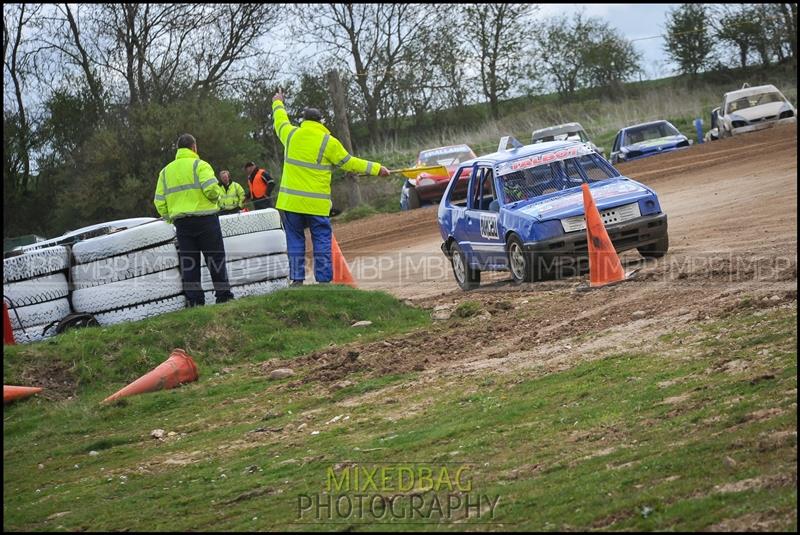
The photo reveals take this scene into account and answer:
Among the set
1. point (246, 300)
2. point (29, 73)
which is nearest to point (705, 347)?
point (246, 300)

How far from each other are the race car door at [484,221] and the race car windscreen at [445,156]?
14451 mm

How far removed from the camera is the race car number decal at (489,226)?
527 inches

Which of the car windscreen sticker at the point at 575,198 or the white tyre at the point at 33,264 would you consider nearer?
the white tyre at the point at 33,264

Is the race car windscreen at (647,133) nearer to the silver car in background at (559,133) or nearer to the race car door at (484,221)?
the silver car in background at (559,133)

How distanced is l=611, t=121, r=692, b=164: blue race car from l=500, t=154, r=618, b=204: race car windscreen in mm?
16714

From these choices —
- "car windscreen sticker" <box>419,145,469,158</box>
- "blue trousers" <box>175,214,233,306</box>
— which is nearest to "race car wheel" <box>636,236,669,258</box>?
"blue trousers" <box>175,214,233,306</box>

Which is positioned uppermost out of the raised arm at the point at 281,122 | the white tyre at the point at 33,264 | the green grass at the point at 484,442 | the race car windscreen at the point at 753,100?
the raised arm at the point at 281,122

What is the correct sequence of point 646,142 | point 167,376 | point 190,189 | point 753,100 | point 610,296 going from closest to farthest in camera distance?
point 167,376 → point 610,296 → point 190,189 → point 646,142 → point 753,100

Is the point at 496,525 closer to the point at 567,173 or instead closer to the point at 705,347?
the point at 705,347

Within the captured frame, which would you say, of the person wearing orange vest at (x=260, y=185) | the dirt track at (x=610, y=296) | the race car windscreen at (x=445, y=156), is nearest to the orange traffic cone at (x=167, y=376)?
the dirt track at (x=610, y=296)

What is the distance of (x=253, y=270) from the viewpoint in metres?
13.2

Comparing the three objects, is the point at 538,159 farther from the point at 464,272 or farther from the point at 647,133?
the point at 647,133

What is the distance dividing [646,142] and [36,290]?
70.4ft

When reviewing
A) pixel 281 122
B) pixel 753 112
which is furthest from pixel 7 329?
pixel 753 112
